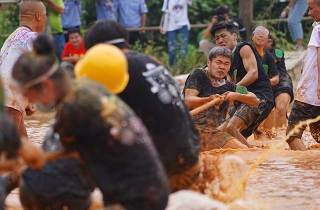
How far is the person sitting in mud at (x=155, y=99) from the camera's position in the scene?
6.54 metres

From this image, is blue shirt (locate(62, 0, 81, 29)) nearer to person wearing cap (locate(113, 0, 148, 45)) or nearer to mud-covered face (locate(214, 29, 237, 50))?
person wearing cap (locate(113, 0, 148, 45))

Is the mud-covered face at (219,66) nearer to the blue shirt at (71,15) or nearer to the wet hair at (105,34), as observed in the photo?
the wet hair at (105,34)

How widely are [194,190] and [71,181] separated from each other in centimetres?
106

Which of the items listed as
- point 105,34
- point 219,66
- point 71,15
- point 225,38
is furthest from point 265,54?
point 105,34

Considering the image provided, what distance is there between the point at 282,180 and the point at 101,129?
400 centimetres

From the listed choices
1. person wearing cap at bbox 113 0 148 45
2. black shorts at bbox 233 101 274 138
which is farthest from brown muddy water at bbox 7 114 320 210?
person wearing cap at bbox 113 0 148 45

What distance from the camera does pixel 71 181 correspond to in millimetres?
6684

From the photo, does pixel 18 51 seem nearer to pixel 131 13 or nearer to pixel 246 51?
pixel 246 51

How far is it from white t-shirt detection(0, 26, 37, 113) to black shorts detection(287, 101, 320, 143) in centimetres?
296

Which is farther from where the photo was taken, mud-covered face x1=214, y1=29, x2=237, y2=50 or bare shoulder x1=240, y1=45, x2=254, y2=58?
mud-covered face x1=214, y1=29, x2=237, y2=50

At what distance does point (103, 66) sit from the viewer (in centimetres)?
570

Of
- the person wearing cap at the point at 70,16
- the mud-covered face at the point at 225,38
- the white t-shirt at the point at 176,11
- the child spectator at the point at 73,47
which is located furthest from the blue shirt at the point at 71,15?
the mud-covered face at the point at 225,38

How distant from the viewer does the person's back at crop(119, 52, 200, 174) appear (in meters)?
6.54

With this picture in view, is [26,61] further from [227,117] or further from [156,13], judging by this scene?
[156,13]
